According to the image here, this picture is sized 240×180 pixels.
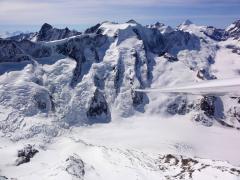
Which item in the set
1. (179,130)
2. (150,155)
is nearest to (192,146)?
(179,130)

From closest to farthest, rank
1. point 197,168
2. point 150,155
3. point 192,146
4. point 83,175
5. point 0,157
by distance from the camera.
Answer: point 83,175
point 197,168
point 0,157
point 150,155
point 192,146

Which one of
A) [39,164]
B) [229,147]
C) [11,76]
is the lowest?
[229,147]

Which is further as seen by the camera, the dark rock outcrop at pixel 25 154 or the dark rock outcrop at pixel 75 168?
the dark rock outcrop at pixel 25 154

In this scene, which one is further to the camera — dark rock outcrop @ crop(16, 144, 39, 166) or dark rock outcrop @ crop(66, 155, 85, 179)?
dark rock outcrop @ crop(16, 144, 39, 166)

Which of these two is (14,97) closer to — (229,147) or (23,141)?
(23,141)

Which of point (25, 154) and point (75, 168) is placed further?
point (25, 154)

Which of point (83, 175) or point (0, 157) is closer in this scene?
point (83, 175)

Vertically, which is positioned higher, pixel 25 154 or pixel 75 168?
pixel 75 168

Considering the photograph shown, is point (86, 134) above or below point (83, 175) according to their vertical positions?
below

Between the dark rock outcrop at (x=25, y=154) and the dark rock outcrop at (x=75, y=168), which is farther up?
the dark rock outcrop at (x=75, y=168)

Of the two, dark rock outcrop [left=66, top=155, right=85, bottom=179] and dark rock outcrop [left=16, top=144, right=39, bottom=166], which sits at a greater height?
dark rock outcrop [left=66, top=155, right=85, bottom=179]

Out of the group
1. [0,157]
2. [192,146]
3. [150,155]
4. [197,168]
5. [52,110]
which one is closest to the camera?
[197,168]
